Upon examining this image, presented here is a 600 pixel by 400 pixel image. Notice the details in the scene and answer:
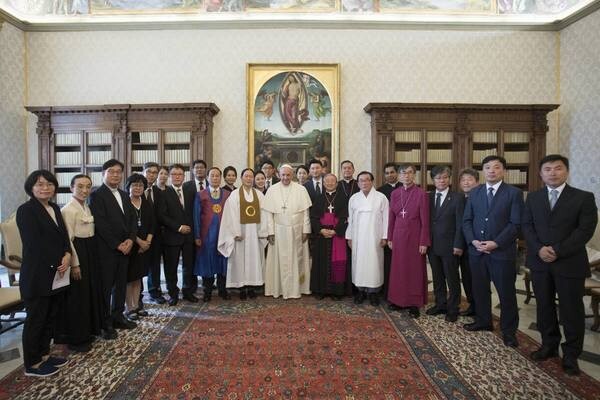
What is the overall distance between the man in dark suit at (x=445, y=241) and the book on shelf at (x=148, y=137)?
5.96 meters

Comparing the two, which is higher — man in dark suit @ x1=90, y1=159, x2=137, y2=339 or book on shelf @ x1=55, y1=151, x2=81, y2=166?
book on shelf @ x1=55, y1=151, x2=81, y2=166

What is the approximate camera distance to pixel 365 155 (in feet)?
26.0

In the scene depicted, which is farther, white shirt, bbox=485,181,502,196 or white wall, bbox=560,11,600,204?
white wall, bbox=560,11,600,204

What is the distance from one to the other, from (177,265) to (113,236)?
1.33 metres

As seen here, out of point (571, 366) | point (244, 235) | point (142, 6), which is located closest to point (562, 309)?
point (571, 366)

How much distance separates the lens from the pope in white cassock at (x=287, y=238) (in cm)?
491

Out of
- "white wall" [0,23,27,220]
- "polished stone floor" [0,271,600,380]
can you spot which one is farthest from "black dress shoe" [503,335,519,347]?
"white wall" [0,23,27,220]

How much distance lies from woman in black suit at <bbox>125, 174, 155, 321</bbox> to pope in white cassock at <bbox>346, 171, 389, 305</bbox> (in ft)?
8.90

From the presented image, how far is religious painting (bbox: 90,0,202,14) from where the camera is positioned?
7754 millimetres

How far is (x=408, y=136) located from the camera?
7531 mm

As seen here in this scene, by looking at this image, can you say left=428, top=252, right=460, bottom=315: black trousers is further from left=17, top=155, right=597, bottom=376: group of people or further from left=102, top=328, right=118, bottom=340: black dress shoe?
left=102, top=328, right=118, bottom=340: black dress shoe

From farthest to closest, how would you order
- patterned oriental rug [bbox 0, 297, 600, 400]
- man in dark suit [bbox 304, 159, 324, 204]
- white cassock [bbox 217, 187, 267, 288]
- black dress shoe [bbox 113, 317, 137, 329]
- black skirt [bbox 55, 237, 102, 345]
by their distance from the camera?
man in dark suit [bbox 304, 159, 324, 204], white cassock [bbox 217, 187, 267, 288], black dress shoe [bbox 113, 317, 137, 329], black skirt [bbox 55, 237, 102, 345], patterned oriental rug [bbox 0, 297, 600, 400]

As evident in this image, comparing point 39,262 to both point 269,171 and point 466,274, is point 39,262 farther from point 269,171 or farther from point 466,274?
point 466,274

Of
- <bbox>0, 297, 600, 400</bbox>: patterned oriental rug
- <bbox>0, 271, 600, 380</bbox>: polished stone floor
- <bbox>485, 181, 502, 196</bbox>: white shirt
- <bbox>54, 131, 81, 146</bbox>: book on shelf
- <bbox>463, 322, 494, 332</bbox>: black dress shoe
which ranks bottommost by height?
<bbox>0, 271, 600, 380</bbox>: polished stone floor
